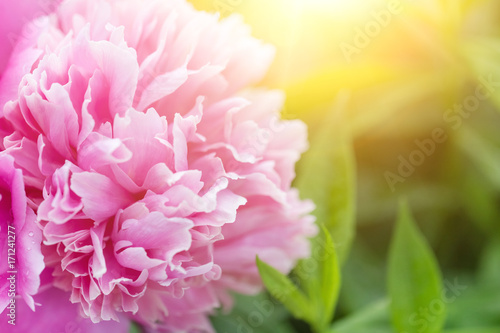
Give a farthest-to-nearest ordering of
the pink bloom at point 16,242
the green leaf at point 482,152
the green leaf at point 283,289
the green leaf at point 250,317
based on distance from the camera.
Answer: the green leaf at point 482,152 → the green leaf at point 250,317 → the green leaf at point 283,289 → the pink bloom at point 16,242

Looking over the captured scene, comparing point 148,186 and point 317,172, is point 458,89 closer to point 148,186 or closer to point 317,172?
point 317,172

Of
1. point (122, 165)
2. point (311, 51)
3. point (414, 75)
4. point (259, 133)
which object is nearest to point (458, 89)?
point (414, 75)

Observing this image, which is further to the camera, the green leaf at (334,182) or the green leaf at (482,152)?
the green leaf at (482,152)

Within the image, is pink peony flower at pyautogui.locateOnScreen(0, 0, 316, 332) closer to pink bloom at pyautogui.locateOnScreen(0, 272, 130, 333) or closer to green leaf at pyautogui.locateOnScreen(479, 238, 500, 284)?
pink bloom at pyautogui.locateOnScreen(0, 272, 130, 333)

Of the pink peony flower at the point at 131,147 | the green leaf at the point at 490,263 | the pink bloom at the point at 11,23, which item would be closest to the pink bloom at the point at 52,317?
the pink peony flower at the point at 131,147

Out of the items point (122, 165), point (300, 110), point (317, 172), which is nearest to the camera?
point (122, 165)

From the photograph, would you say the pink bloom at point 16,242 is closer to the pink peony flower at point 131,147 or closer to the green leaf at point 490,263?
the pink peony flower at point 131,147

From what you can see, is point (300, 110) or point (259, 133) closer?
point (259, 133)
